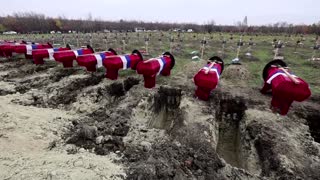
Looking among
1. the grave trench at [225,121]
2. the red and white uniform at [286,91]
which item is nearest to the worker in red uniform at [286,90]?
the red and white uniform at [286,91]

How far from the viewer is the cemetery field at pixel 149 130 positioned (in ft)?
12.6

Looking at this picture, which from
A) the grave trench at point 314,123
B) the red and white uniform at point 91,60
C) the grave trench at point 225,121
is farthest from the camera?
the red and white uniform at point 91,60

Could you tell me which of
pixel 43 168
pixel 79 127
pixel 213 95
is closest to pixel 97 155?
pixel 43 168

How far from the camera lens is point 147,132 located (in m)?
5.21

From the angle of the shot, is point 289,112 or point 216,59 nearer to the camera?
point 289,112

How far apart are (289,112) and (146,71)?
13.5 ft

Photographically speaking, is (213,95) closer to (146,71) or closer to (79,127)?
(146,71)

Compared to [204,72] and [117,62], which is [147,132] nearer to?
[204,72]

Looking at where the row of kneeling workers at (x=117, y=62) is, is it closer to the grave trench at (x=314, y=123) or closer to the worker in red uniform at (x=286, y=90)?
the worker in red uniform at (x=286, y=90)

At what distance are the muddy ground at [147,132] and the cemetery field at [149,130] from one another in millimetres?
21

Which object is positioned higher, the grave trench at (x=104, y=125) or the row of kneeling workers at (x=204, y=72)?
the row of kneeling workers at (x=204, y=72)

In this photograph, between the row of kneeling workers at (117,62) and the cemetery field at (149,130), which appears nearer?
the cemetery field at (149,130)

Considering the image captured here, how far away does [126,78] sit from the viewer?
27.0ft

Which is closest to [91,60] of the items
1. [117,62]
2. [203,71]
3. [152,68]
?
[117,62]
